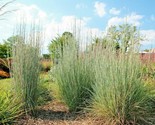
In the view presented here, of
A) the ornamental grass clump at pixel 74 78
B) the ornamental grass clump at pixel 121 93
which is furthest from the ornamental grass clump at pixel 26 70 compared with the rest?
the ornamental grass clump at pixel 121 93

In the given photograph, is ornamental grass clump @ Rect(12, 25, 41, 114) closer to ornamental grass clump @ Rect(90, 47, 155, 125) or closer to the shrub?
the shrub

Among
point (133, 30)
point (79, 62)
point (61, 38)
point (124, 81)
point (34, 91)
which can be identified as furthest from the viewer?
point (61, 38)

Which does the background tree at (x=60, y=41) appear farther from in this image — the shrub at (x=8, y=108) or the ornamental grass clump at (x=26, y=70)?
the shrub at (x=8, y=108)

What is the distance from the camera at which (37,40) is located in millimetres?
4859

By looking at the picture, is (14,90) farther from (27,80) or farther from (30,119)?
(30,119)

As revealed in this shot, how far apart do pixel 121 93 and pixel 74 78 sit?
3.92ft

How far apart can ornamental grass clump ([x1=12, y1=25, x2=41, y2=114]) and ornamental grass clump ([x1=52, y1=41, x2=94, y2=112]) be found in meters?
0.56

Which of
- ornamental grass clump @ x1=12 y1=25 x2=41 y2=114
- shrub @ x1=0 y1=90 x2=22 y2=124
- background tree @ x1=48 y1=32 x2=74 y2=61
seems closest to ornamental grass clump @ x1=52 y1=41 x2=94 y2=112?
background tree @ x1=48 y1=32 x2=74 y2=61

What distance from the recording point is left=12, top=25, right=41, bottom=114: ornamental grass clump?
454 cm

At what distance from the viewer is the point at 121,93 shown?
12.9ft

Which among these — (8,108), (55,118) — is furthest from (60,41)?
(8,108)

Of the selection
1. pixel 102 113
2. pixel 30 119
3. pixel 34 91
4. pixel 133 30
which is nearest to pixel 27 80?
pixel 34 91

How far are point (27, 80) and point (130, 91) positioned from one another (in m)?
1.74

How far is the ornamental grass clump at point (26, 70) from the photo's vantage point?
4.54 meters
